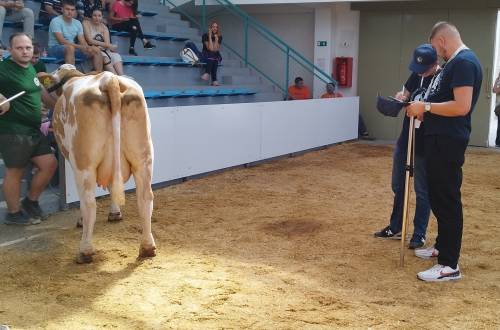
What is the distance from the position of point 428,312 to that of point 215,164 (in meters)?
5.55

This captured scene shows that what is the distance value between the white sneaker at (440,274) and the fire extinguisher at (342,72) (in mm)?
10218

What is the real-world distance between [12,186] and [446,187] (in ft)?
13.4

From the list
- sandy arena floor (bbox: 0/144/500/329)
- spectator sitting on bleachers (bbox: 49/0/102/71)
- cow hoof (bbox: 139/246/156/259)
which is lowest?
sandy arena floor (bbox: 0/144/500/329)

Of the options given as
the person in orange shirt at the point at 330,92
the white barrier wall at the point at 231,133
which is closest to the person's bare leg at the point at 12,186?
the white barrier wall at the point at 231,133

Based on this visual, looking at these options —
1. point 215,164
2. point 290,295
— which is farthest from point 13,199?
point 215,164

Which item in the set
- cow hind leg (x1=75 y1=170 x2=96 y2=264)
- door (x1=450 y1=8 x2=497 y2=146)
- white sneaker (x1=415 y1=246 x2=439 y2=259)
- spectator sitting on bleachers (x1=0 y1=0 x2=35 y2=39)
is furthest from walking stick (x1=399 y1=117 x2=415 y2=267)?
door (x1=450 y1=8 x2=497 y2=146)

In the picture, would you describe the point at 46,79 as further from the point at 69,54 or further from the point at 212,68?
the point at 212,68

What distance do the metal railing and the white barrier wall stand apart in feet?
5.61

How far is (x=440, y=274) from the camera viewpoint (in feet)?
14.6

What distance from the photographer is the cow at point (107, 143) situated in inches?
187

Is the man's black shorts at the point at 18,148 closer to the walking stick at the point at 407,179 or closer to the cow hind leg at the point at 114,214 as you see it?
the cow hind leg at the point at 114,214

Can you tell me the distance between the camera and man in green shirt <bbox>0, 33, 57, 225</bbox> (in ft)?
18.3

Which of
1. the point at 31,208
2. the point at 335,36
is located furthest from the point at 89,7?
the point at 335,36

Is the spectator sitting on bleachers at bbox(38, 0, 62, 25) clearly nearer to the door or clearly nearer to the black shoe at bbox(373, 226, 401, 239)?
the black shoe at bbox(373, 226, 401, 239)
